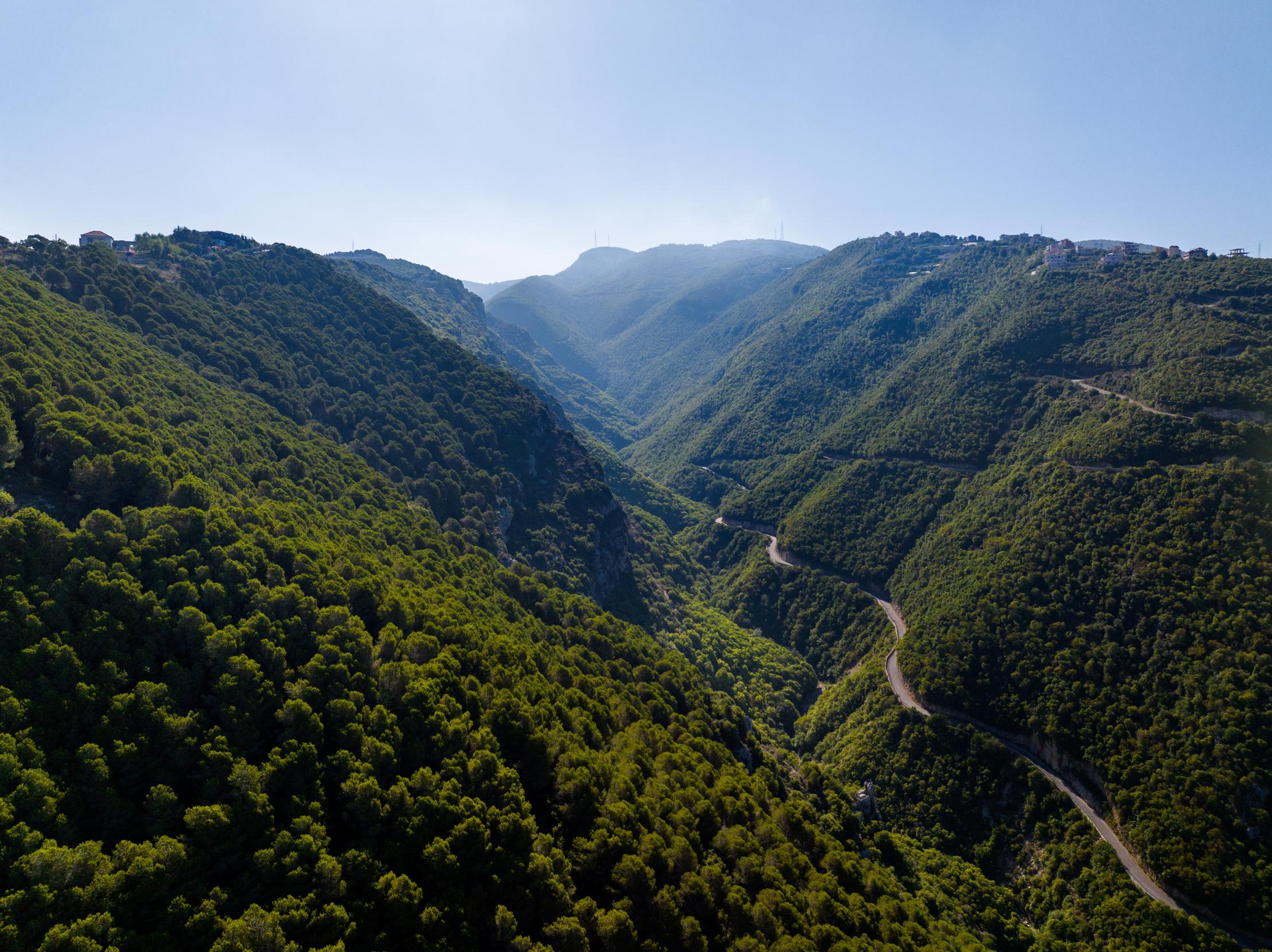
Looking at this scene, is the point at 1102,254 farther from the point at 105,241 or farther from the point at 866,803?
the point at 105,241

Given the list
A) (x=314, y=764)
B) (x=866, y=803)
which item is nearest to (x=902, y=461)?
(x=866, y=803)

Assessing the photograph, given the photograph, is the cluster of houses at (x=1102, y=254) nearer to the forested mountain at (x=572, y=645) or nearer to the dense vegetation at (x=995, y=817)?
the forested mountain at (x=572, y=645)

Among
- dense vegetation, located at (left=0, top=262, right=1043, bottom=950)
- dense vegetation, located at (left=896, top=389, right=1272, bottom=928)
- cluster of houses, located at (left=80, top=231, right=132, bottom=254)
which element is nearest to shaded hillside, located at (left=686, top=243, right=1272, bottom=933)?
dense vegetation, located at (left=896, top=389, right=1272, bottom=928)

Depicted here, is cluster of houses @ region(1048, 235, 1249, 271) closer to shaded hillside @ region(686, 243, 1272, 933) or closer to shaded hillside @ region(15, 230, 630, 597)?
shaded hillside @ region(686, 243, 1272, 933)

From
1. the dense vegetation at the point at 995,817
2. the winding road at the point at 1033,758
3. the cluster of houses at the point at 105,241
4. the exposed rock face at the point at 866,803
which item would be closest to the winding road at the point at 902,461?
the winding road at the point at 1033,758

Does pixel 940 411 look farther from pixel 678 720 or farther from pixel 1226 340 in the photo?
pixel 678 720

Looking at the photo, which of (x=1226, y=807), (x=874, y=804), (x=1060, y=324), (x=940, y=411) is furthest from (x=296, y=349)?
(x=1060, y=324)
